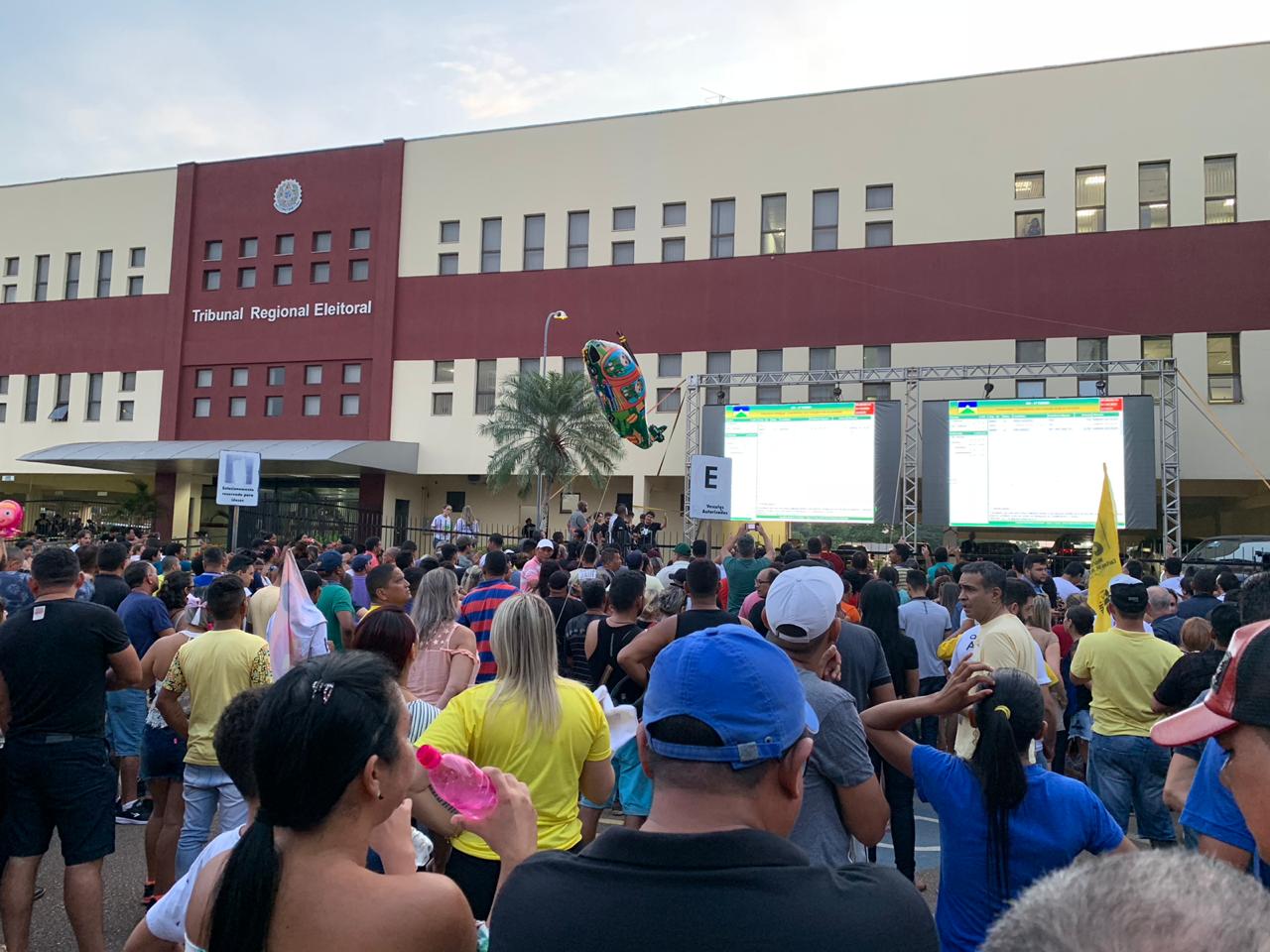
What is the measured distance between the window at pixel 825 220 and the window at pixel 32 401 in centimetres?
3045

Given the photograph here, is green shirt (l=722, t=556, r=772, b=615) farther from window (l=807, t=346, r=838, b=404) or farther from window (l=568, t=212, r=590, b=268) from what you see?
window (l=568, t=212, r=590, b=268)

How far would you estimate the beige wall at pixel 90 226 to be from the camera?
3644cm

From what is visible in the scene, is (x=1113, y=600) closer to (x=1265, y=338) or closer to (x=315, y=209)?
(x=1265, y=338)

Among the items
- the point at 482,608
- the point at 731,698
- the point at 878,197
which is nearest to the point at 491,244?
the point at 878,197

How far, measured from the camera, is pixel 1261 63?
83.8ft

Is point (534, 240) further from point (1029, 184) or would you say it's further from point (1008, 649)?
point (1008, 649)

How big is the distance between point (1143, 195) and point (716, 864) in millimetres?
29786

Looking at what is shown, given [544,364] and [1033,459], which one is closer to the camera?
[1033,459]

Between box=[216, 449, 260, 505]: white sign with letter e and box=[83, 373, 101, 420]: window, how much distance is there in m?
28.2

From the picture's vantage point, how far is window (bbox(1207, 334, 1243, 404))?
25641mm

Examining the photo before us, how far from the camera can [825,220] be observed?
96.4 feet

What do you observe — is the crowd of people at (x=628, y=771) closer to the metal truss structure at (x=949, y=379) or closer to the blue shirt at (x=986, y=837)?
the blue shirt at (x=986, y=837)

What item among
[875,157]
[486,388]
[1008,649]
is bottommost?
[1008,649]

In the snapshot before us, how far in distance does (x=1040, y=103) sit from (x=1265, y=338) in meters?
8.93
